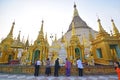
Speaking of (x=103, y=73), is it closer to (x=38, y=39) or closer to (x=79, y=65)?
(x=79, y=65)

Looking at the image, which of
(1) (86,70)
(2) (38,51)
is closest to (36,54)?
(2) (38,51)

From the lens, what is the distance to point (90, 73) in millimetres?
8766

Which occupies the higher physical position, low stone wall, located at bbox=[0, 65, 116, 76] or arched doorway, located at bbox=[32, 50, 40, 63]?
arched doorway, located at bbox=[32, 50, 40, 63]

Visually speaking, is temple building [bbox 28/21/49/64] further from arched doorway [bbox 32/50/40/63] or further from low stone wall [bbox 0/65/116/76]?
low stone wall [bbox 0/65/116/76]

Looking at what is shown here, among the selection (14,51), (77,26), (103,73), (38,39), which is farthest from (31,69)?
(77,26)

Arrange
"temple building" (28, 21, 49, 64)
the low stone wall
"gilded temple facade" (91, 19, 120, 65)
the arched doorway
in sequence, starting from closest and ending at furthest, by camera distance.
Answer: the low stone wall
"gilded temple facade" (91, 19, 120, 65)
"temple building" (28, 21, 49, 64)
the arched doorway

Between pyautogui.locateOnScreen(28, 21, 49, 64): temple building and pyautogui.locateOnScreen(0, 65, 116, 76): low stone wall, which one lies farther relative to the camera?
pyautogui.locateOnScreen(28, 21, 49, 64): temple building

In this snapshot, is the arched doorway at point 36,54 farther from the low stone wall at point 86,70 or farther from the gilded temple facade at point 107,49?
the gilded temple facade at point 107,49

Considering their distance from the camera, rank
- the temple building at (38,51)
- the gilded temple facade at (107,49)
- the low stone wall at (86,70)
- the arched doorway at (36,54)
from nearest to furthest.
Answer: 1. the low stone wall at (86,70)
2. the gilded temple facade at (107,49)
3. the temple building at (38,51)
4. the arched doorway at (36,54)

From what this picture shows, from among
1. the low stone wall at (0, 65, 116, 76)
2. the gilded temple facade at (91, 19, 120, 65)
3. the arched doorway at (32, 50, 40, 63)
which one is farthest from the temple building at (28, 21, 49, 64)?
the gilded temple facade at (91, 19, 120, 65)

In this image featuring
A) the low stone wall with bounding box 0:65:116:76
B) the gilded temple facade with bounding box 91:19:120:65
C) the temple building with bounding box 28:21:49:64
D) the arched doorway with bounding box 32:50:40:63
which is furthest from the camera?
the arched doorway with bounding box 32:50:40:63

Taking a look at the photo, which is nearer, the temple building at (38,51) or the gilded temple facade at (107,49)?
the gilded temple facade at (107,49)

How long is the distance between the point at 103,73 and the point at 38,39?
9.26m

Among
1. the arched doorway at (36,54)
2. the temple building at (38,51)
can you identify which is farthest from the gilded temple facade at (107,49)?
the arched doorway at (36,54)
